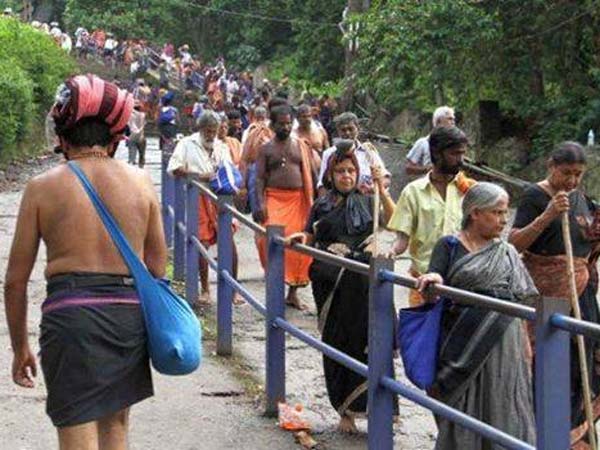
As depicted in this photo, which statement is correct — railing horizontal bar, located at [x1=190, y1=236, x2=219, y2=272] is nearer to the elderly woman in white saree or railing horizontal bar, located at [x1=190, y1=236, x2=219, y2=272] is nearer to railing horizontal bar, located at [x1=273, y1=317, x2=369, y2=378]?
railing horizontal bar, located at [x1=273, y1=317, x2=369, y2=378]

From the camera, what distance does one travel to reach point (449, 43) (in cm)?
2128

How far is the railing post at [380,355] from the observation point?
6020 mm

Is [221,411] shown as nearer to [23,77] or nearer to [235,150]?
[235,150]

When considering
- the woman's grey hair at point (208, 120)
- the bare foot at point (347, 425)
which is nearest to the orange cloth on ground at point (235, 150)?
the woman's grey hair at point (208, 120)

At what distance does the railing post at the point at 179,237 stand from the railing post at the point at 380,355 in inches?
274

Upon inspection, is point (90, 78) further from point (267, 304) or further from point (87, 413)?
point (267, 304)

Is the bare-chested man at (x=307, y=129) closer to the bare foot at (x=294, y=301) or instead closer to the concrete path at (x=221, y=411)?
the bare foot at (x=294, y=301)

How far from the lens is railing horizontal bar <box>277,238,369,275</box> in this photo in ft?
19.9

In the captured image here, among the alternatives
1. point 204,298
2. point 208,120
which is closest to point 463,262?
point 204,298

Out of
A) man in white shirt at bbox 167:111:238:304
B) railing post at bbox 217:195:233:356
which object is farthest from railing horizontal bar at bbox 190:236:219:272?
man in white shirt at bbox 167:111:238:304

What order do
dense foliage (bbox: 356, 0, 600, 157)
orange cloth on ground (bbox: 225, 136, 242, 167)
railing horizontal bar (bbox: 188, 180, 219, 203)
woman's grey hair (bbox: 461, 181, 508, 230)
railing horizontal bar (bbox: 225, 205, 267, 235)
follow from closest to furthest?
woman's grey hair (bbox: 461, 181, 508, 230) < railing horizontal bar (bbox: 225, 205, 267, 235) < railing horizontal bar (bbox: 188, 180, 219, 203) < orange cloth on ground (bbox: 225, 136, 242, 167) < dense foliage (bbox: 356, 0, 600, 157)

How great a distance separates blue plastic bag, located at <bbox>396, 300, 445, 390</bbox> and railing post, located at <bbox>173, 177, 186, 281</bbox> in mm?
7288

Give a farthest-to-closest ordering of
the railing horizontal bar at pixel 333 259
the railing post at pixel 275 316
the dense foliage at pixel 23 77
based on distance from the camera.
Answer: the dense foliage at pixel 23 77, the railing post at pixel 275 316, the railing horizontal bar at pixel 333 259

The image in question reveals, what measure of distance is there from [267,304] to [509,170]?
14615 millimetres
